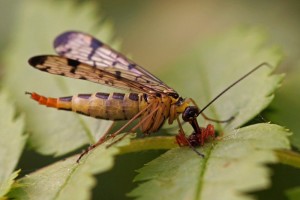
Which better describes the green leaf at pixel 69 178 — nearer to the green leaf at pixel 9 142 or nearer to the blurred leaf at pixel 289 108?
the green leaf at pixel 9 142

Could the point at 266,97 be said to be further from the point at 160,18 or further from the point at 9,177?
the point at 160,18

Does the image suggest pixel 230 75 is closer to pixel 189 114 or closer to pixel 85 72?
pixel 189 114

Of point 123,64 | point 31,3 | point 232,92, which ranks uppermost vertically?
point 31,3

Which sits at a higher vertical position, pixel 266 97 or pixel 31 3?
pixel 31 3

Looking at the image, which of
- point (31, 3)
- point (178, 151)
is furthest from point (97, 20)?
point (178, 151)

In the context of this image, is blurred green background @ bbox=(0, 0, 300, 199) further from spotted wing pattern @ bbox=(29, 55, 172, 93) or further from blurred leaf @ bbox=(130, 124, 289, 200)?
blurred leaf @ bbox=(130, 124, 289, 200)

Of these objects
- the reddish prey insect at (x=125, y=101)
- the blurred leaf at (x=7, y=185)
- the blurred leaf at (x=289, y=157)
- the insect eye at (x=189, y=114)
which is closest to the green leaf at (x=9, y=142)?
the blurred leaf at (x=7, y=185)
